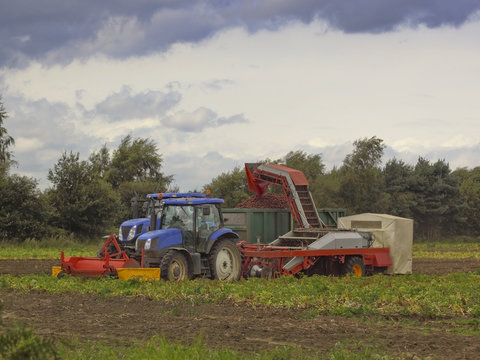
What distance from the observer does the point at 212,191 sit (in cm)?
5616

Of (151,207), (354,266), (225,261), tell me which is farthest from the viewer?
(354,266)

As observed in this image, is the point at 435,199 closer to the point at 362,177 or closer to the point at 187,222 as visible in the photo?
the point at 362,177

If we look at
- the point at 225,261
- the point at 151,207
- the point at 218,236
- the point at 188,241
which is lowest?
the point at 225,261

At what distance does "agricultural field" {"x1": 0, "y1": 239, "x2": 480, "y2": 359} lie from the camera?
9508mm

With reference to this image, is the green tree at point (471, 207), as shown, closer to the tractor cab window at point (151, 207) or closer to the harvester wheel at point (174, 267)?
the tractor cab window at point (151, 207)

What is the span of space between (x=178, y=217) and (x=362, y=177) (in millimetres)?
36002

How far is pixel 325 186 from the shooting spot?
53406 millimetres

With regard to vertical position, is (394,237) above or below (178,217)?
below

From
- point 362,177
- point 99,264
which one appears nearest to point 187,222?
point 99,264

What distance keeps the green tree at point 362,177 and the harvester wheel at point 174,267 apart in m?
36.2

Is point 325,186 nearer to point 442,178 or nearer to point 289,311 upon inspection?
point 442,178

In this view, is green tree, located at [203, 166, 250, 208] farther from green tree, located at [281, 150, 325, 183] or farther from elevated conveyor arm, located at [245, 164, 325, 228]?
elevated conveyor arm, located at [245, 164, 325, 228]

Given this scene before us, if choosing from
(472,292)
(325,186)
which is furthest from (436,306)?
(325,186)

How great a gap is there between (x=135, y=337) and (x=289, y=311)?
3799 millimetres
